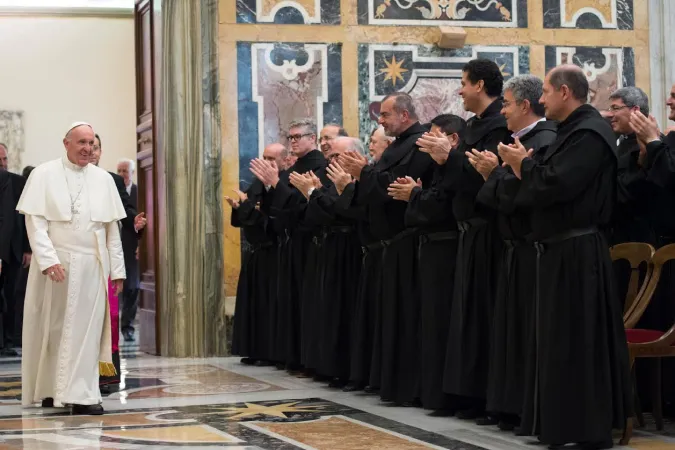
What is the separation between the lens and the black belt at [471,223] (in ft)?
22.0

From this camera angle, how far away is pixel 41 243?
7211 mm

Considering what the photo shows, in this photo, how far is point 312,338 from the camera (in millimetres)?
8867

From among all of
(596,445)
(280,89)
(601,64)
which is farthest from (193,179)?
(596,445)

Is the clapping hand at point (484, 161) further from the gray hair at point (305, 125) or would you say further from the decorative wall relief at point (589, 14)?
the decorative wall relief at point (589, 14)

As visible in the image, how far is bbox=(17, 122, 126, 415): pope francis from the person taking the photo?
284 inches

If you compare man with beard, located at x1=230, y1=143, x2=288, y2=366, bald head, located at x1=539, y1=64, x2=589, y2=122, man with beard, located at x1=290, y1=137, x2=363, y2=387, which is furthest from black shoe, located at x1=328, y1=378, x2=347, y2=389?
bald head, located at x1=539, y1=64, x2=589, y2=122

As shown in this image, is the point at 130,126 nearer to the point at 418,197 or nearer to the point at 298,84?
the point at 298,84

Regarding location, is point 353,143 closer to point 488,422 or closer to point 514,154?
point 488,422

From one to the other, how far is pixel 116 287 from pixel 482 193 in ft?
8.78

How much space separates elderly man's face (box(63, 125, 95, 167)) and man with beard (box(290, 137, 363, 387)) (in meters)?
1.71

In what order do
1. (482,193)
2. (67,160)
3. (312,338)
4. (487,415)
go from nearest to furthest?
(482,193) → (487,415) → (67,160) → (312,338)

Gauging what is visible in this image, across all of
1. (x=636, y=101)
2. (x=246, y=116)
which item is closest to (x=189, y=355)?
(x=246, y=116)

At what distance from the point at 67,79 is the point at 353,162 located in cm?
1057

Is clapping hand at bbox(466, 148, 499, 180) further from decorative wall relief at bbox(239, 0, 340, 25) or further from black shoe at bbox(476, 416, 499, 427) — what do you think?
decorative wall relief at bbox(239, 0, 340, 25)
